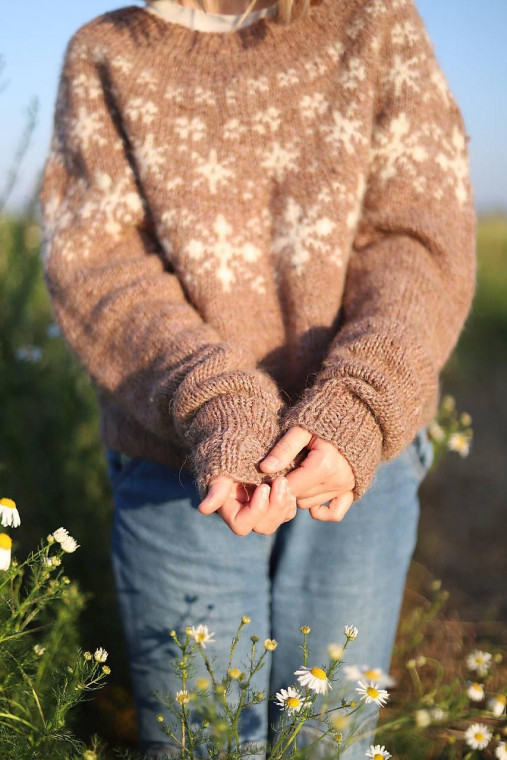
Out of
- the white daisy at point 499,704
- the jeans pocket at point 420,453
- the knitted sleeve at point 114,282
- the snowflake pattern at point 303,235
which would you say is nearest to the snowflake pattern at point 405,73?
the snowflake pattern at point 303,235

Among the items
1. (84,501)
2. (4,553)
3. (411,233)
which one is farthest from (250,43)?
(84,501)

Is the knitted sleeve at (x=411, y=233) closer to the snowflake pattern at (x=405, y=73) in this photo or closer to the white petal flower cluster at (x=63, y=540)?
the snowflake pattern at (x=405, y=73)

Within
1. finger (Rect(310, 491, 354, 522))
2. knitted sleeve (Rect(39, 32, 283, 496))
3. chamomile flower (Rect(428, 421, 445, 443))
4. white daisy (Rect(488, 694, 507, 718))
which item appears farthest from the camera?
chamomile flower (Rect(428, 421, 445, 443))

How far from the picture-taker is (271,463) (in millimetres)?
906

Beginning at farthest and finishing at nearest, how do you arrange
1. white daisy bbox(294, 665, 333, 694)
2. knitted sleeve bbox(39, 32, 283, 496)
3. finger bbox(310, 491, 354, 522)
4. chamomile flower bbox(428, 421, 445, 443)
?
chamomile flower bbox(428, 421, 445, 443) < knitted sleeve bbox(39, 32, 283, 496) < finger bbox(310, 491, 354, 522) < white daisy bbox(294, 665, 333, 694)

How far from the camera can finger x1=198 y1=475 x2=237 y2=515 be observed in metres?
0.88

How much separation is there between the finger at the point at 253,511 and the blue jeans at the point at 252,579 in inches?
11.7

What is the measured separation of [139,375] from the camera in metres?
1.19

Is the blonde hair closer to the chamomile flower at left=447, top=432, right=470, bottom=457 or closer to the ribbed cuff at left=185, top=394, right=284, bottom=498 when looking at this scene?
the ribbed cuff at left=185, top=394, right=284, bottom=498

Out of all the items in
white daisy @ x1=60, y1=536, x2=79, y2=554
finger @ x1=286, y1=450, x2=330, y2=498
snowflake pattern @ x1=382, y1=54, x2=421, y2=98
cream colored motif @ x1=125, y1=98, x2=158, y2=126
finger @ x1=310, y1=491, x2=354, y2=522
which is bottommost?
finger @ x1=310, y1=491, x2=354, y2=522

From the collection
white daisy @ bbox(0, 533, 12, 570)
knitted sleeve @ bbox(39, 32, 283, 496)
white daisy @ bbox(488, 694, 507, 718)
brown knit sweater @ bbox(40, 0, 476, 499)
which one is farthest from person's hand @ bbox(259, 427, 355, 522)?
white daisy @ bbox(488, 694, 507, 718)

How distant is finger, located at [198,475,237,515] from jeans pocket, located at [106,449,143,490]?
0.44 metres

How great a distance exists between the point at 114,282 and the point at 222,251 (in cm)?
20

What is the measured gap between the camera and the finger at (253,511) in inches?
35.2
